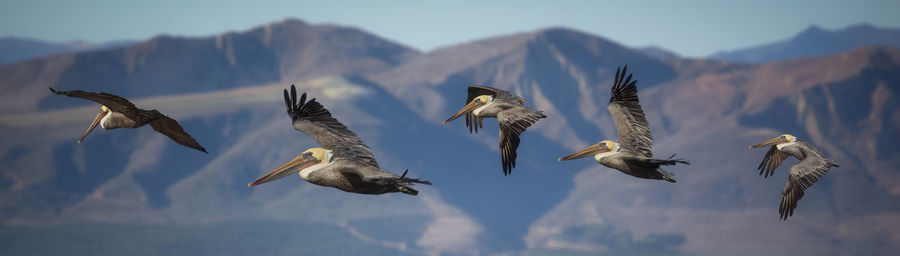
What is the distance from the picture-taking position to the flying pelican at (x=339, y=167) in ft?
89.2

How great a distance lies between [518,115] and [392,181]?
916cm

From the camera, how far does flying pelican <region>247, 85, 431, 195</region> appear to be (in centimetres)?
2718

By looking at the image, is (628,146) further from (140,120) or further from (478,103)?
(140,120)

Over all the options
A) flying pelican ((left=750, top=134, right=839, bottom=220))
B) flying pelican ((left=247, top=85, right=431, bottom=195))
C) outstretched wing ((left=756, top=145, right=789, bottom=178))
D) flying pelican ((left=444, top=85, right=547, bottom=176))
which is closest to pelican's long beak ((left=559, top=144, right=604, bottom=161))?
flying pelican ((left=444, top=85, right=547, bottom=176))

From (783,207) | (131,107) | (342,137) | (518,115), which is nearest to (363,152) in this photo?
(342,137)

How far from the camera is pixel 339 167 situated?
29.0m

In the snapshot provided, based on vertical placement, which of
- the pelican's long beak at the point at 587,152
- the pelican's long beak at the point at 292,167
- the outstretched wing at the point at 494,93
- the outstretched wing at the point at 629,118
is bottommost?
the pelican's long beak at the point at 292,167

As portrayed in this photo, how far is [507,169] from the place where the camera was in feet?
109

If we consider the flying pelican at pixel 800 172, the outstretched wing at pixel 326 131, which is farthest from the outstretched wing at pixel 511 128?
the flying pelican at pixel 800 172

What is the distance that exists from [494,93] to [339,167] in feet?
38.9

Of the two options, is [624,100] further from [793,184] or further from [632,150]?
[793,184]

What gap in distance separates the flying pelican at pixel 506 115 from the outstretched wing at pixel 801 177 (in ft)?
37.2

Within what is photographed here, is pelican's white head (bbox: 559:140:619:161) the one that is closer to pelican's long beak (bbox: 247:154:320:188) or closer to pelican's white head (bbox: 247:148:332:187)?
pelican's white head (bbox: 247:148:332:187)

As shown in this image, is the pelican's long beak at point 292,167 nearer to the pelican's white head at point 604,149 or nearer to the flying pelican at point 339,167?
the flying pelican at point 339,167
